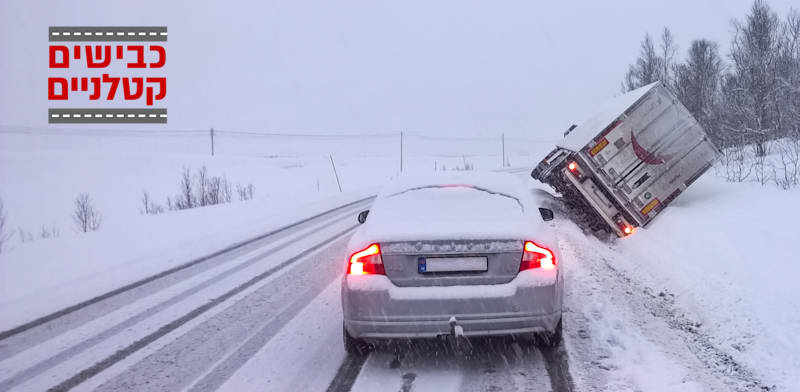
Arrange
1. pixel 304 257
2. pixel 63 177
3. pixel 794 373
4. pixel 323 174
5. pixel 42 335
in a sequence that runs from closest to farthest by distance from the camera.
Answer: pixel 794 373
pixel 42 335
pixel 304 257
pixel 63 177
pixel 323 174

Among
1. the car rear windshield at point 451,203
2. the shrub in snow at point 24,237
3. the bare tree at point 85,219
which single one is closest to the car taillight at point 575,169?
the car rear windshield at point 451,203

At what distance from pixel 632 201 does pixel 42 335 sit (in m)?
9.41

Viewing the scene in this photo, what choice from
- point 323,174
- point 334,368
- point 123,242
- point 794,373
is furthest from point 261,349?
point 323,174

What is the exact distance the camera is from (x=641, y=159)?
34.9 feet

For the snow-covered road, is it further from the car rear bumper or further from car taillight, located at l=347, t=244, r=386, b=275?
car taillight, located at l=347, t=244, r=386, b=275

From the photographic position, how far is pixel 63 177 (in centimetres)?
4012

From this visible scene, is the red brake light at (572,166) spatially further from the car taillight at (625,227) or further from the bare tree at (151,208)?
the bare tree at (151,208)

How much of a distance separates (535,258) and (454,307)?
2.30ft

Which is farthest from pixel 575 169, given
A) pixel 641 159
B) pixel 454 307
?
pixel 454 307

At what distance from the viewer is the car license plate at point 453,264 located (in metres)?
4.02

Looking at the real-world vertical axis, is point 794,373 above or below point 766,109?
below

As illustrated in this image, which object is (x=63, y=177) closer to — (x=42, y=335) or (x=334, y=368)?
(x=42, y=335)

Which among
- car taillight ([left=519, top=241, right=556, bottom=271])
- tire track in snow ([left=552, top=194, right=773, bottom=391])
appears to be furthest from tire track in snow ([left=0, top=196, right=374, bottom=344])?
tire track in snow ([left=552, top=194, right=773, bottom=391])

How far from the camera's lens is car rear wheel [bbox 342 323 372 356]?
14.4 ft
